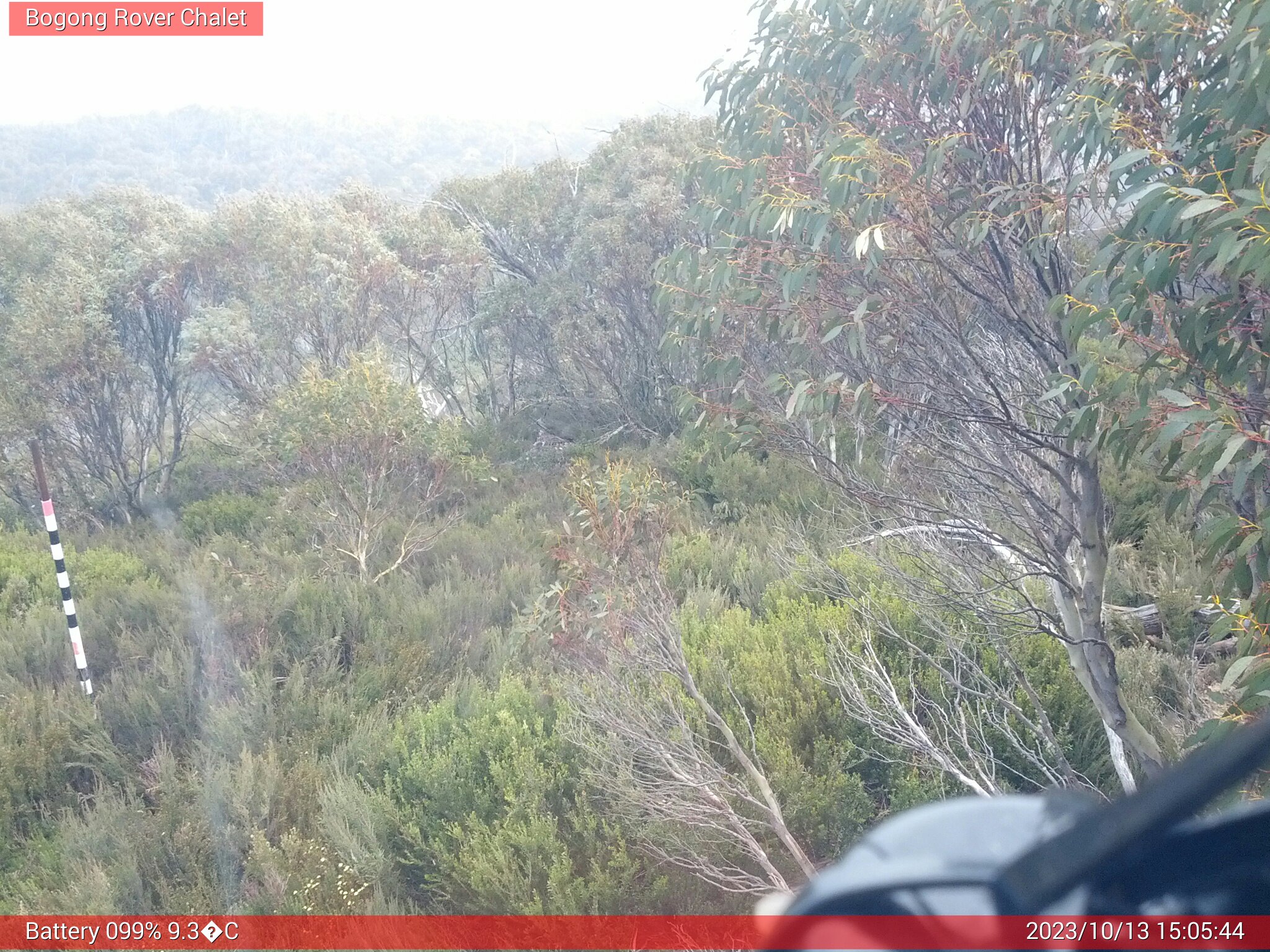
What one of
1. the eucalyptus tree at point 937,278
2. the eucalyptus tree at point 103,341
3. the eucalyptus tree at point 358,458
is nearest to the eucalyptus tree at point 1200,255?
the eucalyptus tree at point 937,278

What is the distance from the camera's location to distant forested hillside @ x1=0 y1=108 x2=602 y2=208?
17109 mm

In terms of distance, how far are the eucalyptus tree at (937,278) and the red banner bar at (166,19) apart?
10.3 feet

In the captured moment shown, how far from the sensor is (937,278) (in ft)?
11.2

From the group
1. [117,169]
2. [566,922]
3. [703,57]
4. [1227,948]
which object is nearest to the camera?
[1227,948]

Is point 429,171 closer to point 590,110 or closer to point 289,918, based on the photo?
point 590,110

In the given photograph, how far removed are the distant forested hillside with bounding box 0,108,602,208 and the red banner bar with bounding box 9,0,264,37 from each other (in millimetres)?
8302

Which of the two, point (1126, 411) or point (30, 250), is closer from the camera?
point (1126, 411)

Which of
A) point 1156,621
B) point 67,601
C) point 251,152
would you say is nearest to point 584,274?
point 67,601

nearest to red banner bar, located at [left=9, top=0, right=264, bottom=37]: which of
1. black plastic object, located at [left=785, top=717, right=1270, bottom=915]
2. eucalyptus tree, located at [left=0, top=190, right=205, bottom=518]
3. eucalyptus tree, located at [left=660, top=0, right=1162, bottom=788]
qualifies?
eucalyptus tree, located at [left=660, top=0, right=1162, bottom=788]

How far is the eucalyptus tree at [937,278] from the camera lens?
3143 mm

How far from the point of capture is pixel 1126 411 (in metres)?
2.73

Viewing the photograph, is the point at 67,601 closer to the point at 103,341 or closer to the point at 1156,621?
the point at 103,341

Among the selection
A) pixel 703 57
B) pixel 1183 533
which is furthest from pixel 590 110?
pixel 1183 533

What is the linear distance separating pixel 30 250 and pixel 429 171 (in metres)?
14.3
